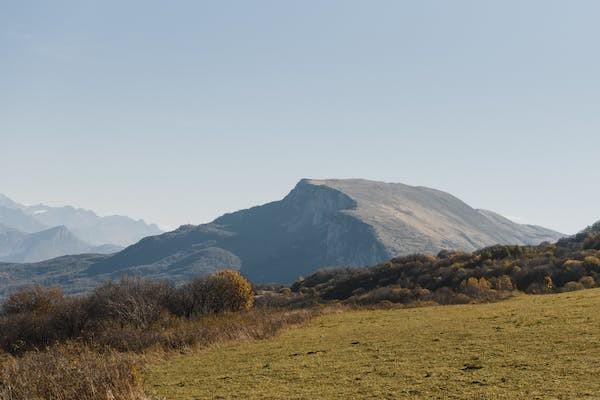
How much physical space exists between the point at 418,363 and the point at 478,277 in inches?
2232

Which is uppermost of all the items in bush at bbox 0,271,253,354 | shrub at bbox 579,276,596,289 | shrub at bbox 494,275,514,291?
shrub at bbox 579,276,596,289

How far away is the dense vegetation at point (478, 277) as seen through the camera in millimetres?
57438

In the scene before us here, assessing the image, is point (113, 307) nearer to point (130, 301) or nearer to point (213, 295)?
point (130, 301)

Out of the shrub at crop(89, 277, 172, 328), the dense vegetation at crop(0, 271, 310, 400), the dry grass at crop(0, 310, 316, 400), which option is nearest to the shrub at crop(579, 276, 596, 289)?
the dense vegetation at crop(0, 271, 310, 400)

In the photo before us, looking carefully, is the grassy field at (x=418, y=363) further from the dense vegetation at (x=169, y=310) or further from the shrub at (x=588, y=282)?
the shrub at (x=588, y=282)

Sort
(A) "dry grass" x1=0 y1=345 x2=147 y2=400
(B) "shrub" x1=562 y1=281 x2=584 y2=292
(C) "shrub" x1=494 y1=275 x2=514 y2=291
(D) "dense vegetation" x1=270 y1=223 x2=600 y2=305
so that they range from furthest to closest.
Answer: (C) "shrub" x1=494 y1=275 x2=514 y2=291 < (D) "dense vegetation" x1=270 y1=223 x2=600 y2=305 < (B) "shrub" x1=562 y1=281 x2=584 y2=292 < (A) "dry grass" x1=0 y1=345 x2=147 y2=400

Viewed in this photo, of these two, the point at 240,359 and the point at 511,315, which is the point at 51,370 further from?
the point at 511,315

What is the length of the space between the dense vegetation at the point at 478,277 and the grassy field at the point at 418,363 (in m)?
22.8

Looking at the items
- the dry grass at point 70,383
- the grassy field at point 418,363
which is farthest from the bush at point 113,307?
the dry grass at point 70,383

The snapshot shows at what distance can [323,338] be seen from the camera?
32688mm

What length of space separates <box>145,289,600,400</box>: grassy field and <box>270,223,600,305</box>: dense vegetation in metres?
22.8

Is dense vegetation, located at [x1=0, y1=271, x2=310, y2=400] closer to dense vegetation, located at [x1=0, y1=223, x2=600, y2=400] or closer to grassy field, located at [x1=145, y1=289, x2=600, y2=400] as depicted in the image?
dense vegetation, located at [x1=0, y1=223, x2=600, y2=400]

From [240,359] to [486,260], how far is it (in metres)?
67.8

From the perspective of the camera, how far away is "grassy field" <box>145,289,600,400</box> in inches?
647
